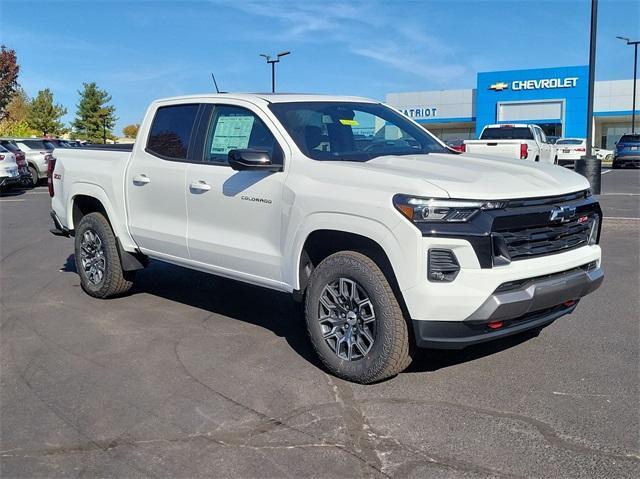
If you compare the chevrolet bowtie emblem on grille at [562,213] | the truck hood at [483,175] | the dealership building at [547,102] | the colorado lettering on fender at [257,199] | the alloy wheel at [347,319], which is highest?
the dealership building at [547,102]

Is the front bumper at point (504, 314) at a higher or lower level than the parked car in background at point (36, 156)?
lower

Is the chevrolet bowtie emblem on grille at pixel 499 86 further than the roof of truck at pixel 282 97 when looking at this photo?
Yes

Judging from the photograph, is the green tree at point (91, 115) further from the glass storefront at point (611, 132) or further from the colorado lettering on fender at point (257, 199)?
the colorado lettering on fender at point (257, 199)

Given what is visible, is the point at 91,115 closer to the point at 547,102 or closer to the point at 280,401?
the point at 547,102

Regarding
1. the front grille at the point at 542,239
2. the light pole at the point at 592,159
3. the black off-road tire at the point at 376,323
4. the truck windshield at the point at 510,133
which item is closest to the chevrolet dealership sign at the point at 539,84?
the truck windshield at the point at 510,133

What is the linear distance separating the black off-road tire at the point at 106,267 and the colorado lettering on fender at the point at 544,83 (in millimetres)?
51092

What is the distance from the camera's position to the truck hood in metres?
4.02

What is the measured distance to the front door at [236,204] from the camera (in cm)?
498

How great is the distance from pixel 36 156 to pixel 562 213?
2218cm

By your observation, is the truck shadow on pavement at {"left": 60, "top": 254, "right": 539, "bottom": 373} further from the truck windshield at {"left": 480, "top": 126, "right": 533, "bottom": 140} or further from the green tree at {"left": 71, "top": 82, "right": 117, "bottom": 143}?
the green tree at {"left": 71, "top": 82, "right": 117, "bottom": 143}

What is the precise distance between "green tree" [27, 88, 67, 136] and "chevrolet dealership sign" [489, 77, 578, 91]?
41.3 metres

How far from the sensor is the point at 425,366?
15.8 feet

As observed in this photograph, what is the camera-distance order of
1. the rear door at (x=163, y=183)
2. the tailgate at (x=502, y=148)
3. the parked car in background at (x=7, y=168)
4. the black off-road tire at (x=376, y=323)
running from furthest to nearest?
the parked car in background at (x=7, y=168)
the tailgate at (x=502, y=148)
the rear door at (x=163, y=183)
the black off-road tire at (x=376, y=323)

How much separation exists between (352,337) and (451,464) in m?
1.26
